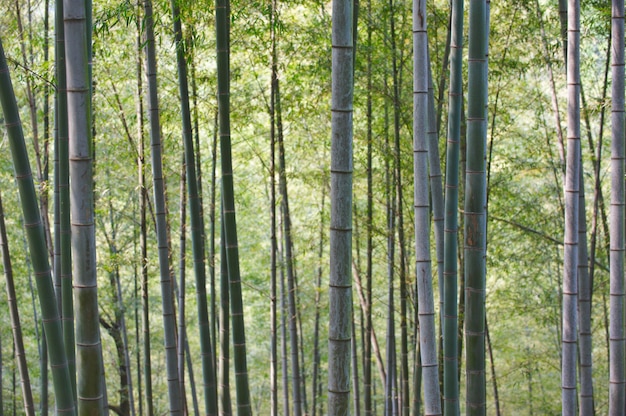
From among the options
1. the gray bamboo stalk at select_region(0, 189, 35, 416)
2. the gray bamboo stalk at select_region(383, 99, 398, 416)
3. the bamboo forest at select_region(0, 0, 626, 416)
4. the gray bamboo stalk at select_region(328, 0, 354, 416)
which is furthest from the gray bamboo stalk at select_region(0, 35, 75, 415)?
the gray bamboo stalk at select_region(383, 99, 398, 416)

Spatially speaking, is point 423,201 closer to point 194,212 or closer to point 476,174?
point 476,174

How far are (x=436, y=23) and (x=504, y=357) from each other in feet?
29.7

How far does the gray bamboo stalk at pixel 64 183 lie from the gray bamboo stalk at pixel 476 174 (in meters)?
1.89

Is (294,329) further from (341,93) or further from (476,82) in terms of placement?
(341,93)

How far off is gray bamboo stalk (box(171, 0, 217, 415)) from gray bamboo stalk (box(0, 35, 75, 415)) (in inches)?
46.0

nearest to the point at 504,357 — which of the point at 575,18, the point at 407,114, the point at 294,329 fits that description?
the point at 294,329

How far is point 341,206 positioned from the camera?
240 cm

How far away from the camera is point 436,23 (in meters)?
5.84

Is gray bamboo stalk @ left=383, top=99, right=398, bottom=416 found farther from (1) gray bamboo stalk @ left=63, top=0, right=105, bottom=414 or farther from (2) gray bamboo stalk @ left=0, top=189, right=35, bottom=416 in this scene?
(1) gray bamboo stalk @ left=63, top=0, right=105, bottom=414

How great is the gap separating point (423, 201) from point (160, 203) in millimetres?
1857

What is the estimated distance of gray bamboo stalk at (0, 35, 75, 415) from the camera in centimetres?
291

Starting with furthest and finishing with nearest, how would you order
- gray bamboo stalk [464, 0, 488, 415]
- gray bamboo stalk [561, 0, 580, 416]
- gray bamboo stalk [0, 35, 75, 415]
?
gray bamboo stalk [561, 0, 580, 416], gray bamboo stalk [464, 0, 488, 415], gray bamboo stalk [0, 35, 75, 415]

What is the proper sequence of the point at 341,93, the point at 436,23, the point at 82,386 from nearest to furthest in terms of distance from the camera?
1. the point at 341,93
2. the point at 82,386
3. the point at 436,23

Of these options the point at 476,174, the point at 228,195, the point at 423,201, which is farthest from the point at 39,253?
the point at 476,174
